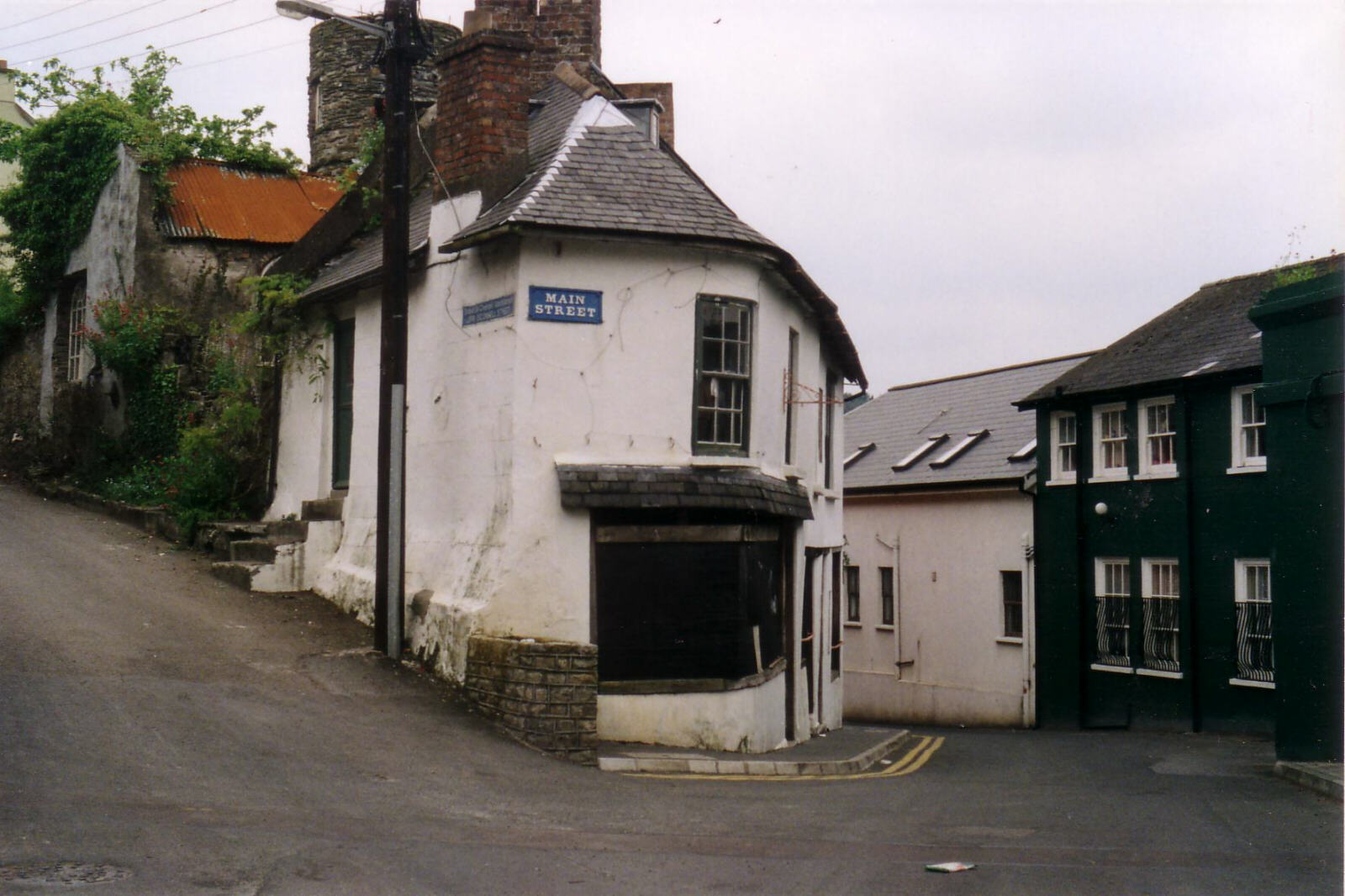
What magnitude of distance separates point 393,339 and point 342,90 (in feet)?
→ 60.3

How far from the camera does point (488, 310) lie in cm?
1506

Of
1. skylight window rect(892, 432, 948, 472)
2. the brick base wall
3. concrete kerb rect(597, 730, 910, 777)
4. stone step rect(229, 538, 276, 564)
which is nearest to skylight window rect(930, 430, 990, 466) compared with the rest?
skylight window rect(892, 432, 948, 472)

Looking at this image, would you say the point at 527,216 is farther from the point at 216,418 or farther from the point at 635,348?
the point at 216,418

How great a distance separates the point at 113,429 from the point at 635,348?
41.6ft

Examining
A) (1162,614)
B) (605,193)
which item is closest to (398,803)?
(605,193)

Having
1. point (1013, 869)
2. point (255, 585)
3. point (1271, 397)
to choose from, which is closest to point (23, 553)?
point (255, 585)

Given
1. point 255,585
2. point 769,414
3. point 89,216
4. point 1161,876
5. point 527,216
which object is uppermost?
point 89,216

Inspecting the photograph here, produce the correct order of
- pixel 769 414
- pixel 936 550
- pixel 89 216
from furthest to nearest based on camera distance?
pixel 936 550 < pixel 89 216 < pixel 769 414

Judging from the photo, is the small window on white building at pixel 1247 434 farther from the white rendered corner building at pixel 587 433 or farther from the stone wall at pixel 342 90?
the stone wall at pixel 342 90

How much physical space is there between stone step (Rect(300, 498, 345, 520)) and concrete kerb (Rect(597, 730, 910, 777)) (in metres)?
6.54

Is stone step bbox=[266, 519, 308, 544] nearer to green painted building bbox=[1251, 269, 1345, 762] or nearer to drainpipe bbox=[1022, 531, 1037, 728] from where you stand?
green painted building bbox=[1251, 269, 1345, 762]

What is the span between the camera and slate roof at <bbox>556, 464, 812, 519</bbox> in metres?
14.4

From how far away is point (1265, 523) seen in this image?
23484mm

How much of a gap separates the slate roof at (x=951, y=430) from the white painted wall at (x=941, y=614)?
602 mm
